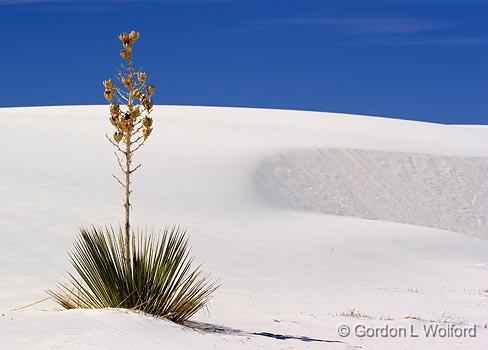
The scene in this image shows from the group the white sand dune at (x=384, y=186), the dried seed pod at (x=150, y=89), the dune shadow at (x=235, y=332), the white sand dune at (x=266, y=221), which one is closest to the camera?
the dune shadow at (x=235, y=332)

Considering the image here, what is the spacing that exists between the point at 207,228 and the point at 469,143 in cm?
2575

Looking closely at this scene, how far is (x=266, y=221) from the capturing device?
24.7 m

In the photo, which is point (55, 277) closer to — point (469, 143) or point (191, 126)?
point (191, 126)

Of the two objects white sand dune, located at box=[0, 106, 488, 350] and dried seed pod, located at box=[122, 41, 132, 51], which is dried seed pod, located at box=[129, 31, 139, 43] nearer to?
dried seed pod, located at box=[122, 41, 132, 51]

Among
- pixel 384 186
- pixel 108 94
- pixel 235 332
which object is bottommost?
pixel 235 332

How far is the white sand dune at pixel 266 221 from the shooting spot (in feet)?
38.3

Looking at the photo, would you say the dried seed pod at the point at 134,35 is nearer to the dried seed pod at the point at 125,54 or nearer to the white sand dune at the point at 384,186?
the dried seed pod at the point at 125,54

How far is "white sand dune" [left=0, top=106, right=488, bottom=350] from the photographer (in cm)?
1167

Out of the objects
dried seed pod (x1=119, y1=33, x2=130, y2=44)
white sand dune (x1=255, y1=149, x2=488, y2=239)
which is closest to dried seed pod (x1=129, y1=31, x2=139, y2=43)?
dried seed pod (x1=119, y1=33, x2=130, y2=44)

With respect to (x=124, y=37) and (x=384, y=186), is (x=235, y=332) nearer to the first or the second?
(x=124, y=37)

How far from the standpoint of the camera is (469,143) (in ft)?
149

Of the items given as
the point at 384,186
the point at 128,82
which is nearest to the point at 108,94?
the point at 128,82

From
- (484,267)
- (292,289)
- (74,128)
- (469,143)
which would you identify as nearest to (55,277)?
(292,289)

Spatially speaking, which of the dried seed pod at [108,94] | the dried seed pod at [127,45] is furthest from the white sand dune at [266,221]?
the dried seed pod at [127,45]
